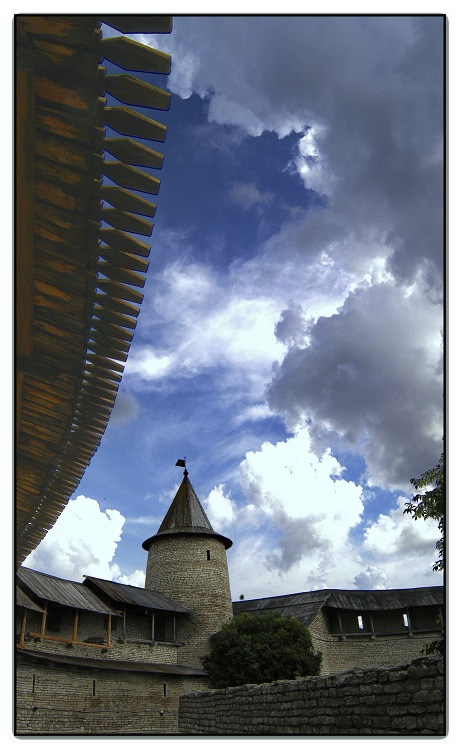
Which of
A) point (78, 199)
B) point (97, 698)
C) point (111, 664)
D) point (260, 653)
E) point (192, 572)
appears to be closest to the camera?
point (78, 199)

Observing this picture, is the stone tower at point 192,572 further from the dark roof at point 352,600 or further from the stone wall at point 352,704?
the stone wall at point 352,704

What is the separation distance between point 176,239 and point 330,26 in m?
2.39

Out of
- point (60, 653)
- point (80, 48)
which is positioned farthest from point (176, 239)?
point (60, 653)

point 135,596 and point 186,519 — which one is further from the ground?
point 186,519

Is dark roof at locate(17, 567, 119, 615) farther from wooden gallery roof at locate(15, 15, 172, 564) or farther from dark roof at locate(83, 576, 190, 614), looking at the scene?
wooden gallery roof at locate(15, 15, 172, 564)

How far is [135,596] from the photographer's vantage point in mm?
18328

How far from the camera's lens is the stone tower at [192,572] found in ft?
66.0

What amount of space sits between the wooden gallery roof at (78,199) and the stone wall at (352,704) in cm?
302

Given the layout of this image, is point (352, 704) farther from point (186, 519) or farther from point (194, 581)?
point (186, 519)

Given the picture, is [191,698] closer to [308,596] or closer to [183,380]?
[183,380]

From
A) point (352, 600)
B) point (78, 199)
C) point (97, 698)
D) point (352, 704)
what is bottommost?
point (97, 698)

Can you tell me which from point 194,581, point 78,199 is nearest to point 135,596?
point 194,581

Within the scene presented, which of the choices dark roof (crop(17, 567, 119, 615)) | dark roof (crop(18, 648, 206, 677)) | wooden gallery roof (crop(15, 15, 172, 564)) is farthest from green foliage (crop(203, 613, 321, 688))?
wooden gallery roof (crop(15, 15, 172, 564))

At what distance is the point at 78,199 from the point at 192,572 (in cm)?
2036
